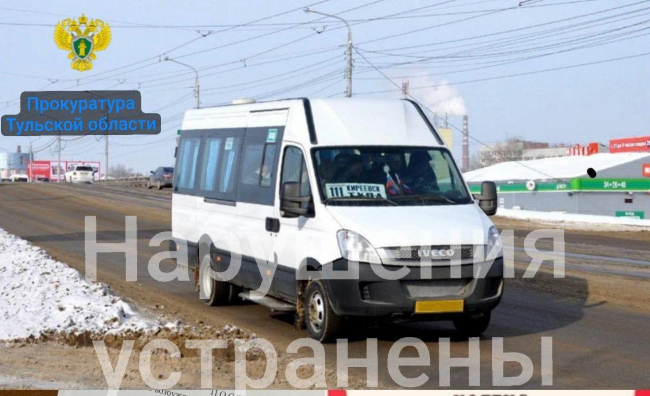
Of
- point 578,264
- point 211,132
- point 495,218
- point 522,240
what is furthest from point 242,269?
point 495,218

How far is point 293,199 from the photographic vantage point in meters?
10.2

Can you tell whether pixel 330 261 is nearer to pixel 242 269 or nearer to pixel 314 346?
pixel 314 346

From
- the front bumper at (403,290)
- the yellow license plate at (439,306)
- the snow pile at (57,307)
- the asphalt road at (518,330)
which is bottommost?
the asphalt road at (518,330)

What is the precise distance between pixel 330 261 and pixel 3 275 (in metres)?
6.38

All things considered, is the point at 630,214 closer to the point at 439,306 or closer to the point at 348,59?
the point at 348,59

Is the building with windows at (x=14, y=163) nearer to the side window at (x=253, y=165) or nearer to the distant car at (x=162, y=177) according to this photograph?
the distant car at (x=162, y=177)

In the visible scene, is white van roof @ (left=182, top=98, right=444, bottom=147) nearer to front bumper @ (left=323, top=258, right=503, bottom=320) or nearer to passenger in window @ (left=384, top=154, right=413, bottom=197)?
passenger in window @ (left=384, top=154, right=413, bottom=197)

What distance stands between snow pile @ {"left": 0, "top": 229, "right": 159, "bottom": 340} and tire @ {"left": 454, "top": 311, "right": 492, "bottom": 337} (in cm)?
327

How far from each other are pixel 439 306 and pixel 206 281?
15.1 feet

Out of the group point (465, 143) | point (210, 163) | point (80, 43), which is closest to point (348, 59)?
point (80, 43)

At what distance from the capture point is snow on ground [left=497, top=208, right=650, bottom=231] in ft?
111

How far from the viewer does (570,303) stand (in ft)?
42.2

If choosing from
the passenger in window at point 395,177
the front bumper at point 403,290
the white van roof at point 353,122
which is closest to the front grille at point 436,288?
the front bumper at point 403,290

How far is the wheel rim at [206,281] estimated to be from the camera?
12.9 m
